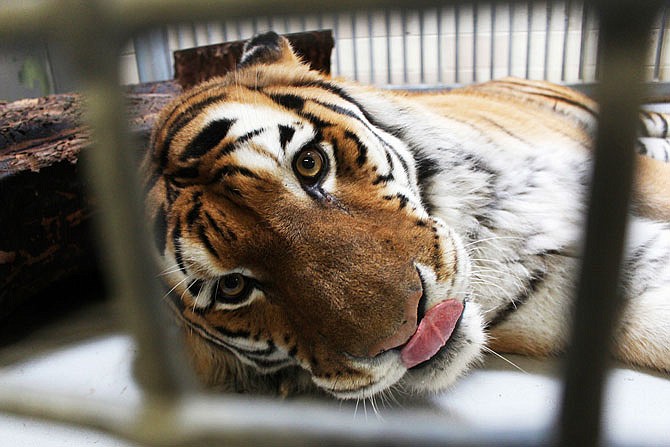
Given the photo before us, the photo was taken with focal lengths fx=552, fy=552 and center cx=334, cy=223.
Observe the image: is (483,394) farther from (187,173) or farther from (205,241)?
(187,173)

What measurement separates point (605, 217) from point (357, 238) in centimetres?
68

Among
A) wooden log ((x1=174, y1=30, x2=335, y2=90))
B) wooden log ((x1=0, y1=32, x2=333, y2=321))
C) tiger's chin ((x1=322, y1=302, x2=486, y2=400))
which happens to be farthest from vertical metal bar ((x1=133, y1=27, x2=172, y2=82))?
tiger's chin ((x1=322, y1=302, x2=486, y2=400))

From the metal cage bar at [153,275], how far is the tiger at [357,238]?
A: 1.66 feet

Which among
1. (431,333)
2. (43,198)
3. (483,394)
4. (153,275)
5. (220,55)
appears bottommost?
(483,394)

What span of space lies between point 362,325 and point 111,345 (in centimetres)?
91

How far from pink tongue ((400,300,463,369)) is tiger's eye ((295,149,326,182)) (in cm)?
33

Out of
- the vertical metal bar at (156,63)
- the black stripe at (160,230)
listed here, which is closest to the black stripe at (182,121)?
the black stripe at (160,230)

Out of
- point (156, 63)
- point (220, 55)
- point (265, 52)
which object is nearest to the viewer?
point (265, 52)

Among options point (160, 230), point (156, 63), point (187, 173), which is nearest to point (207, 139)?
point (187, 173)

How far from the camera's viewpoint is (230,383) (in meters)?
1.24

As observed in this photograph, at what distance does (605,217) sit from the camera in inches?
10.9

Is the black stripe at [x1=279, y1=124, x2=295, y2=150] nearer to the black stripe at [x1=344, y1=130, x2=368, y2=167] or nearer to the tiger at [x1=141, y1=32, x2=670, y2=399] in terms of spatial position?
the tiger at [x1=141, y1=32, x2=670, y2=399]

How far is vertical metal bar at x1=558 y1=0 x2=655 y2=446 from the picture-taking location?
245 mm

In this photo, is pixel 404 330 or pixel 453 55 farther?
pixel 453 55
